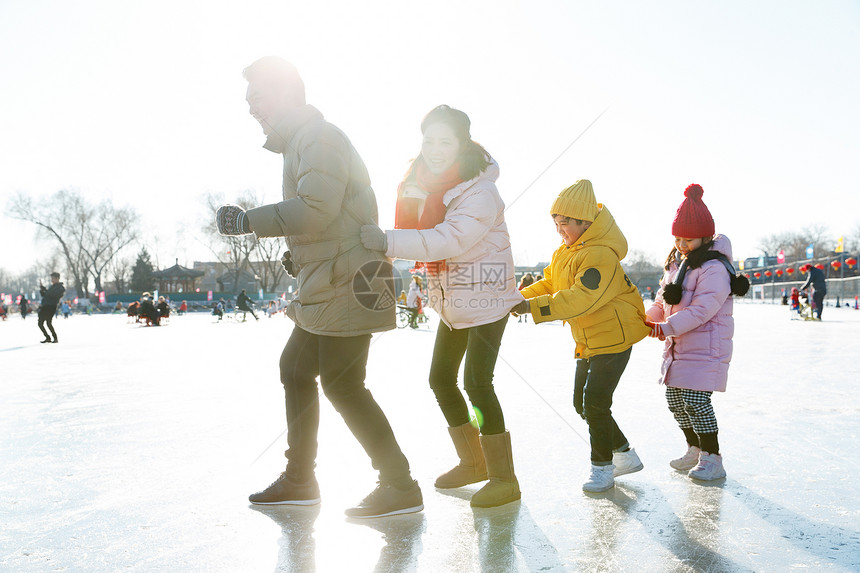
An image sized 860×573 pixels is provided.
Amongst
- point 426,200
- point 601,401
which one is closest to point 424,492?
point 601,401

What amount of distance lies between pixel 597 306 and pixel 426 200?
83 centimetres

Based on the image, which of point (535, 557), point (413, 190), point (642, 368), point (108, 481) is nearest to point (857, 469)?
point (535, 557)

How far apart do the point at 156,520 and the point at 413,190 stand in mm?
1576

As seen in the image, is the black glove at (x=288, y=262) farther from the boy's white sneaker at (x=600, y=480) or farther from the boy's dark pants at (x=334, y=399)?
the boy's white sneaker at (x=600, y=480)

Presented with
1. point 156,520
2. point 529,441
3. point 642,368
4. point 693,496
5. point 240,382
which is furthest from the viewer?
point 642,368

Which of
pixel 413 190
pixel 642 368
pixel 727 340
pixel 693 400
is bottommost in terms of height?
pixel 642 368

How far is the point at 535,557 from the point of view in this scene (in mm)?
1809

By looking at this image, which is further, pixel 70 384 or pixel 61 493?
pixel 70 384

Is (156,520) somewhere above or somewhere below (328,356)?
below

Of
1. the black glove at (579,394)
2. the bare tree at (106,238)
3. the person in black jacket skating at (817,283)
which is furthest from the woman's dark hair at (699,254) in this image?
the bare tree at (106,238)

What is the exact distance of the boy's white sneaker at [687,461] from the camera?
8.91 ft

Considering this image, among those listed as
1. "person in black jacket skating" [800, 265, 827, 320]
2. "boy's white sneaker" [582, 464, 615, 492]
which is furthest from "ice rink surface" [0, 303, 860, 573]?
"person in black jacket skating" [800, 265, 827, 320]

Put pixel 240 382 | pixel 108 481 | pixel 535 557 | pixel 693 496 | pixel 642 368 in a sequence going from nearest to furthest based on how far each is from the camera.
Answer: pixel 535 557
pixel 693 496
pixel 108 481
pixel 240 382
pixel 642 368

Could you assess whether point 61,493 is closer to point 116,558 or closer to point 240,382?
point 116,558
